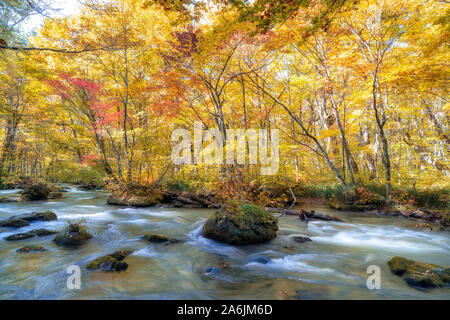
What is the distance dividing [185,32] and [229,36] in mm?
1736

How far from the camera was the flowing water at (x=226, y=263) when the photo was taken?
2193 millimetres

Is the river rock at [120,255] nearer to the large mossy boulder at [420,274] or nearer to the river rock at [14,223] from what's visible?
the river rock at [14,223]

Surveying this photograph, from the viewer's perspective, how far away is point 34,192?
9055mm

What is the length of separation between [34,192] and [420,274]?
1279 cm

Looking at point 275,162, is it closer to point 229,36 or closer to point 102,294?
→ point 229,36

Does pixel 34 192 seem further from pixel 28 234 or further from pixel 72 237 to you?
pixel 72 237

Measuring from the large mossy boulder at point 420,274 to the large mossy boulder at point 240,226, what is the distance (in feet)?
6.41

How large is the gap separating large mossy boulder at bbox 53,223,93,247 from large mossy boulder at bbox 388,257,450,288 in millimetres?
5070

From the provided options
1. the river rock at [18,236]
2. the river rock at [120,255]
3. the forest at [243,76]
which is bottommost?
the river rock at [120,255]

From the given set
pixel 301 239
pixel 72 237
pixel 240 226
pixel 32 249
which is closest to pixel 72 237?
pixel 72 237

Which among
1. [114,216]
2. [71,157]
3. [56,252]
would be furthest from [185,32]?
[71,157]

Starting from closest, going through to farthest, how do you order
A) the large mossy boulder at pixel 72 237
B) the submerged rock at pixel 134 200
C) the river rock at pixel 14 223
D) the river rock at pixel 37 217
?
1. the large mossy boulder at pixel 72 237
2. the river rock at pixel 14 223
3. the river rock at pixel 37 217
4. the submerged rock at pixel 134 200

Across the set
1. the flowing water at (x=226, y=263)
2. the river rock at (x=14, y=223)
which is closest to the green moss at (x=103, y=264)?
the flowing water at (x=226, y=263)

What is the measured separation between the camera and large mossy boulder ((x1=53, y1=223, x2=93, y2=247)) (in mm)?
3654
